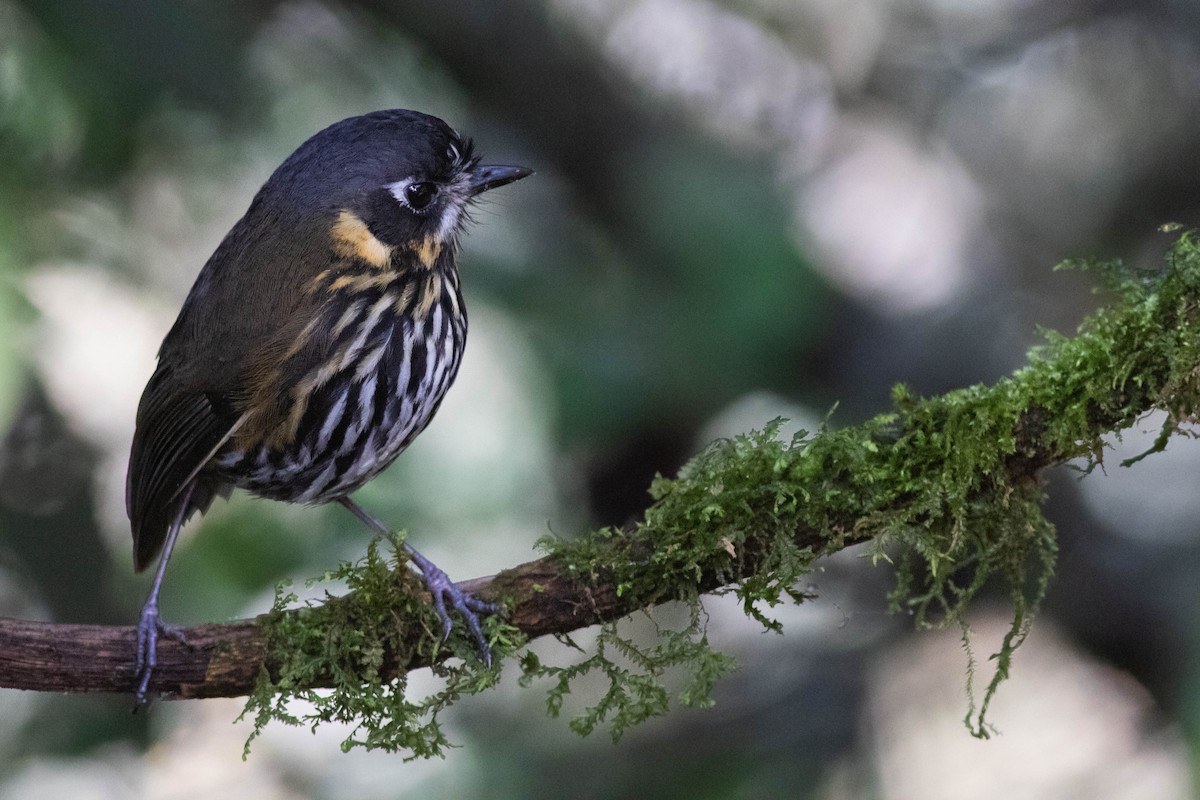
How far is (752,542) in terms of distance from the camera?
2426 millimetres

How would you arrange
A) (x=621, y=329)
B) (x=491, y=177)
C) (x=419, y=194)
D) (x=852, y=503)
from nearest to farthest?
(x=852, y=503) → (x=419, y=194) → (x=491, y=177) → (x=621, y=329)

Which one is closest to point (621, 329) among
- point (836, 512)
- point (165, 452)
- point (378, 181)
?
point (378, 181)

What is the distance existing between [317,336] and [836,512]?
135cm

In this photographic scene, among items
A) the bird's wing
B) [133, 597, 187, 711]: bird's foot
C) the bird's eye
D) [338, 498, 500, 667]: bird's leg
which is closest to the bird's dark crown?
the bird's eye

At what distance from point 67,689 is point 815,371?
8.19ft

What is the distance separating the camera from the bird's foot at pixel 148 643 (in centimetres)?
263

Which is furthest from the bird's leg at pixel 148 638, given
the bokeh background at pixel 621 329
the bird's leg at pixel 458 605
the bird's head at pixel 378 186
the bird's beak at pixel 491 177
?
Result: the bird's beak at pixel 491 177

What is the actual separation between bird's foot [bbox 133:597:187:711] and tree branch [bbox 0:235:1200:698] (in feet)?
0.07

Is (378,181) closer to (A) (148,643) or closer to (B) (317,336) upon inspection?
(B) (317,336)

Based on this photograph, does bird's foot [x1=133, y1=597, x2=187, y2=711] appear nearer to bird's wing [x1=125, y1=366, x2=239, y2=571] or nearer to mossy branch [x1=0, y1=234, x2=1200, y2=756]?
mossy branch [x1=0, y1=234, x2=1200, y2=756]

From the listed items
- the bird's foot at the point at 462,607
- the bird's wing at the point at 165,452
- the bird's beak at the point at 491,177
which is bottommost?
the bird's foot at the point at 462,607

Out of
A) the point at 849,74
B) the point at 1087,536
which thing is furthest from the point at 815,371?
the point at 849,74

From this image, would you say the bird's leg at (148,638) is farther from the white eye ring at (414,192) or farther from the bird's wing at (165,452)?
Result: the white eye ring at (414,192)

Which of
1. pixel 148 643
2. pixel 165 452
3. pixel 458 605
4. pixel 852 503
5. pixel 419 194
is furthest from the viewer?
pixel 419 194
